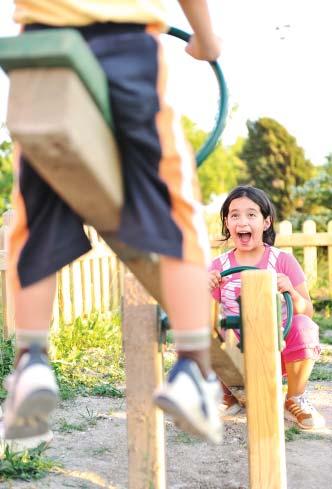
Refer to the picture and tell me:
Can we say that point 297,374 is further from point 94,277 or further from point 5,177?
point 5,177

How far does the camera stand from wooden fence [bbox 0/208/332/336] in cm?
606

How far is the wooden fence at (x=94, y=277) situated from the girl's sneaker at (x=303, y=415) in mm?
2576

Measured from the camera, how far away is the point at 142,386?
2.43 meters

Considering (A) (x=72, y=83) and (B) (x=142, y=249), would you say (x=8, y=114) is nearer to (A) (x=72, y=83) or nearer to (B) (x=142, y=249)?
(A) (x=72, y=83)

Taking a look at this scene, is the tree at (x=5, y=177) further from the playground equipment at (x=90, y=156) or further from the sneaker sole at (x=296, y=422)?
the playground equipment at (x=90, y=156)

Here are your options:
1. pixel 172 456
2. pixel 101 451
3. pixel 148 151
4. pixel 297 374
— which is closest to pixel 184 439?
pixel 172 456

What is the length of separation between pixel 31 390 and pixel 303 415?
2.71m

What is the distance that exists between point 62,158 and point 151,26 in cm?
44

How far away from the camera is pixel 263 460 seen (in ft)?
8.56

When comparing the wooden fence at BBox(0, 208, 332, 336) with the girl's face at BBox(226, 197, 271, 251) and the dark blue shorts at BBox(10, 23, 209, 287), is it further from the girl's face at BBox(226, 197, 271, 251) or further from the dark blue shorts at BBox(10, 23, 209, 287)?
the dark blue shorts at BBox(10, 23, 209, 287)

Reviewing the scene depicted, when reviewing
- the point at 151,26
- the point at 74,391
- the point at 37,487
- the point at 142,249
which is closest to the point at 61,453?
the point at 37,487

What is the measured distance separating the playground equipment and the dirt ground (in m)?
0.72

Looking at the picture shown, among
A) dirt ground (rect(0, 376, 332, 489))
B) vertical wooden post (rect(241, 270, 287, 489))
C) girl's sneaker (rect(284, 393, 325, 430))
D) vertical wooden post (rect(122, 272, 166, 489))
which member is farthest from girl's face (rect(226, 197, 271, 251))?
vertical wooden post (rect(122, 272, 166, 489))

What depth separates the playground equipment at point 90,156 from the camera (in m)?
1.30
